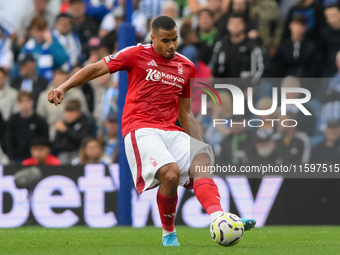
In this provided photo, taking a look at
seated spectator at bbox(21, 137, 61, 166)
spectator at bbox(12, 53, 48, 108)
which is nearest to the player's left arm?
seated spectator at bbox(21, 137, 61, 166)

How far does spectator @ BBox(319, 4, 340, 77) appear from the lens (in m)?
11.2

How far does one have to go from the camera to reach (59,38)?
12.6m

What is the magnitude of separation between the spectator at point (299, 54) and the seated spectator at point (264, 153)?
1.90 metres

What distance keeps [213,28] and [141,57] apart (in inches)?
235

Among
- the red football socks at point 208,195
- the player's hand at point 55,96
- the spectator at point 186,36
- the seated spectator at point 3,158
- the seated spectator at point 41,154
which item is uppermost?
the player's hand at point 55,96

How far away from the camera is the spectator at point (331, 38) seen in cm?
1116

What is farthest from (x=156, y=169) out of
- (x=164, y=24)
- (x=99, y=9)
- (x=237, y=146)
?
(x=99, y=9)

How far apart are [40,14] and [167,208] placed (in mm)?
8459

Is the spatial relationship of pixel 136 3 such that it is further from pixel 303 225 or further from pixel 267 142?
pixel 303 225

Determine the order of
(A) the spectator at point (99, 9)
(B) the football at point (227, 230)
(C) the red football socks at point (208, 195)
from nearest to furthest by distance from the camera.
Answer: (B) the football at point (227, 230)
(C) the red football socks at point (208, 195)
(A) the spectator at point (99, 9)

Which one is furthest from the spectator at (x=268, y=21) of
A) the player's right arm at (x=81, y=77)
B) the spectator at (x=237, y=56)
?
the player's right arm at (x=81, y=77)

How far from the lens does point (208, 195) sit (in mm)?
5820

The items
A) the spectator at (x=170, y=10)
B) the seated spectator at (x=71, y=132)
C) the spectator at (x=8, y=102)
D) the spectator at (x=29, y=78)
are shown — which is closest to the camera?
the seated spectator at (x=71, y=132)

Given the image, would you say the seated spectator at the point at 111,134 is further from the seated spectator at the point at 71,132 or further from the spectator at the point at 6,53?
the spectator at the point at 6,53
